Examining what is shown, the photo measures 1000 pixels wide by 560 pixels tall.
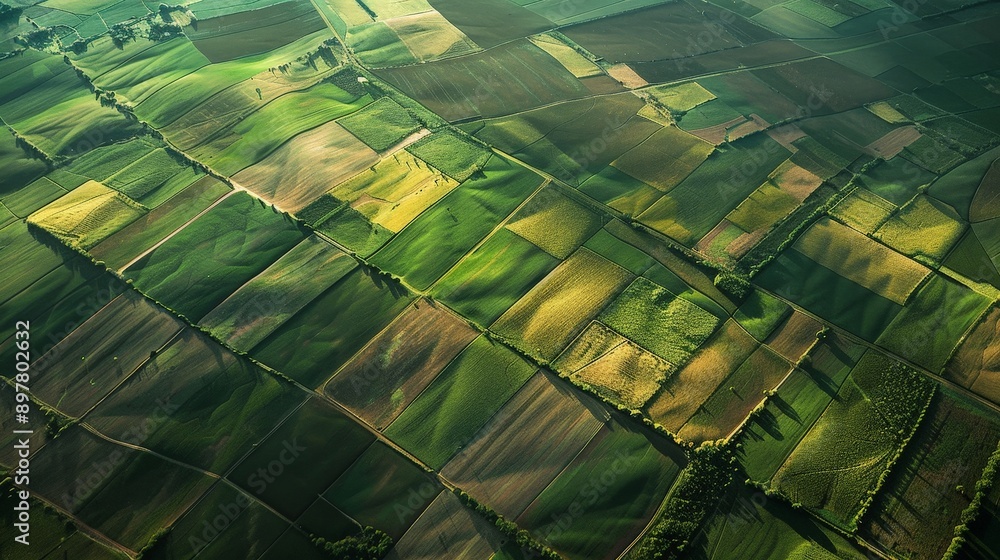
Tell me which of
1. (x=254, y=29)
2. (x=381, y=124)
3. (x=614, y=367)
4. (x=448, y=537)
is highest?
(x=254, y=29)

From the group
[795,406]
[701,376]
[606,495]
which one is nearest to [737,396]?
[701,376]

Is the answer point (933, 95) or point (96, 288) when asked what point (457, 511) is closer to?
point (96, 288)

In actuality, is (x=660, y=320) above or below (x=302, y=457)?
below

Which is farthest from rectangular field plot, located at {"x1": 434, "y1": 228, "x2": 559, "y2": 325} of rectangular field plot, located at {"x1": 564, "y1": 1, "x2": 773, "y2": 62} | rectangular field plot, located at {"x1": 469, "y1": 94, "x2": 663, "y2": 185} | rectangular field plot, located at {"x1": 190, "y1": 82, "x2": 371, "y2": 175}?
rectangular field plot, located at {"x1": 564, "y1": 1, "x2": 773, "y2": 62}

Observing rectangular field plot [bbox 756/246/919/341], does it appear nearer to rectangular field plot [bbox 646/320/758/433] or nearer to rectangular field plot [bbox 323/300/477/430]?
rectangular field plot [bbox 646/320/758/433]

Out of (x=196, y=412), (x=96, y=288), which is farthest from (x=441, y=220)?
(x=96, y=288)

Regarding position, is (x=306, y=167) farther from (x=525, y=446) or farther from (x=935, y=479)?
(x=935, y=479)

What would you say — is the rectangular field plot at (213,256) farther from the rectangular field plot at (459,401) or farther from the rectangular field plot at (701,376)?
the rectangular field plot at (701,376)
